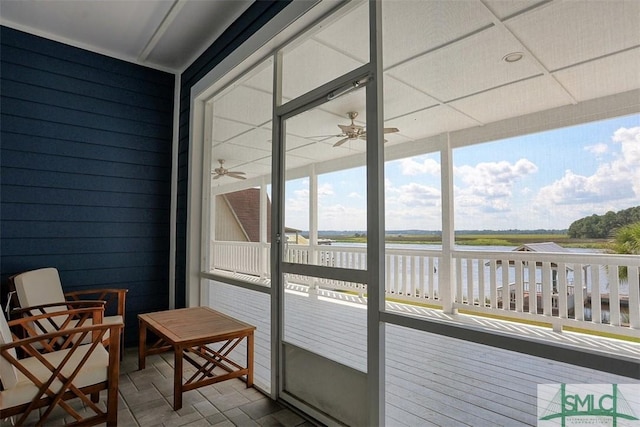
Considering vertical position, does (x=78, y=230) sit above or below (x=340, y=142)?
below

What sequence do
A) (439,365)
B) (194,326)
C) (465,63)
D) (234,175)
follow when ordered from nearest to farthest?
(465,63)
(439,365)
(194,326)
(234,175)

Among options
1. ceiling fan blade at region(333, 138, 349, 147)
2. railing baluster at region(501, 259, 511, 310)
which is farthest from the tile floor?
ceiling fan blade at region(333, 138, 349, 147)

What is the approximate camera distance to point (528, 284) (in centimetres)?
142

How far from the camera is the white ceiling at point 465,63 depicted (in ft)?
4.19

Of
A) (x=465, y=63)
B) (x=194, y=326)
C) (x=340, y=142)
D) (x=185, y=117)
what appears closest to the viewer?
(x=465, y=63)

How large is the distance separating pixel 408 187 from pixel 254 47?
73.8 inches

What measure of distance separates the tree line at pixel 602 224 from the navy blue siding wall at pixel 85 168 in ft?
13.1

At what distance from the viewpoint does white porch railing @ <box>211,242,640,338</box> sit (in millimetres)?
1190

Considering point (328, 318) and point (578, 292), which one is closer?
point (578, 292)

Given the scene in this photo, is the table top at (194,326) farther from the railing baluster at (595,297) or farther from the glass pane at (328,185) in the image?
the railing baluster at (595,297)

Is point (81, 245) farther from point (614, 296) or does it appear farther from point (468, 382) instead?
point (614, 296)

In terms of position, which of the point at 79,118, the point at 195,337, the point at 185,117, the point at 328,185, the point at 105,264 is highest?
the point at 185,117

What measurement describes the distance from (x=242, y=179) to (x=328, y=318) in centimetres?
163

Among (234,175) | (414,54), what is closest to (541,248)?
(414,54)
